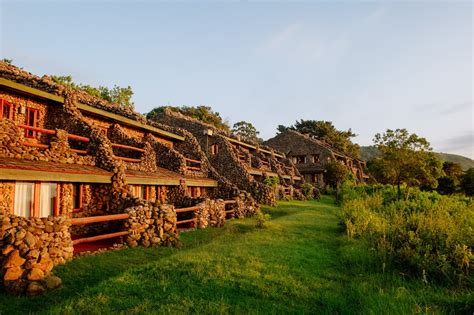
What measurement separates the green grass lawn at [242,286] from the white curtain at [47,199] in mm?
3861

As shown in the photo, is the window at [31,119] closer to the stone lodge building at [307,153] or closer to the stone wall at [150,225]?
the stone wall at [150,225]

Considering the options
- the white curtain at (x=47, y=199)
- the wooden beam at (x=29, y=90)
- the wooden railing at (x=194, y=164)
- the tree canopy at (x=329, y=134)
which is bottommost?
the white curtain at (x=47, y=199)

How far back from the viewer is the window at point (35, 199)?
384 inches

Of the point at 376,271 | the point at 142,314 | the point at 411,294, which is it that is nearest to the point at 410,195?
the point at 376,271

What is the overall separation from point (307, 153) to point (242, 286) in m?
40.7

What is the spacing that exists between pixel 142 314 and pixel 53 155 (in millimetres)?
9090

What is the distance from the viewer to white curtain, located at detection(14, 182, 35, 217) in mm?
9695

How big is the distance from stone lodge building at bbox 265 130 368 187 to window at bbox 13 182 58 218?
36.2 metres

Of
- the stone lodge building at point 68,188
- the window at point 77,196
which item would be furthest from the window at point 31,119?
the window at point 77,196

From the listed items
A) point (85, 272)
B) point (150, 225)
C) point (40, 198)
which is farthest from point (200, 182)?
point (85, 272)

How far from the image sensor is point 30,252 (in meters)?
6.33

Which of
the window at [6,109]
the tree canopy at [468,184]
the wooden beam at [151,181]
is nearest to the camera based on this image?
the window at [6,109]

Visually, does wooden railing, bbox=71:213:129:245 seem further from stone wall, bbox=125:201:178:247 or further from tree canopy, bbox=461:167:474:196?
tree canopy, bbox=461:167:474:196

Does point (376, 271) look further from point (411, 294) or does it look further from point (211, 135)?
point (211, 135)
